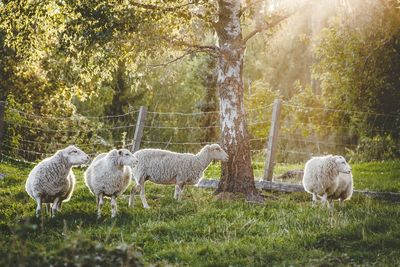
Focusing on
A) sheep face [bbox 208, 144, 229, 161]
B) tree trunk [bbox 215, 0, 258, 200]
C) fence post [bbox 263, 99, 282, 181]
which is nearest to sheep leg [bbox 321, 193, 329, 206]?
tree trunk [bbox 215, 0, 258, 200]

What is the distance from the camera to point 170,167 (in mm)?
10609

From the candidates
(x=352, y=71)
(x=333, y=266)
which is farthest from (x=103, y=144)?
(x=333, y=266)

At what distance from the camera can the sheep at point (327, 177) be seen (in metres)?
10.3

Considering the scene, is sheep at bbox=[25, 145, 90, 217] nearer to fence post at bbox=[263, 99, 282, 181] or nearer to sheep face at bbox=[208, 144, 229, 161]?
sheep face at bbox=[208, 144, 229, 161]

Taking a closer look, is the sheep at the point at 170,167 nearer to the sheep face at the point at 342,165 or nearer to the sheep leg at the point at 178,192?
the sheep leg at the point at 178,192

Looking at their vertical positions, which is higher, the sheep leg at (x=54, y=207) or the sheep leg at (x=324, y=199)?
the sheep leg at (x=324, y=199)

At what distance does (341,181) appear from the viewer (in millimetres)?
10430

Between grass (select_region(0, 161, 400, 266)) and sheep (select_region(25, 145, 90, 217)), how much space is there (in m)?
0.27

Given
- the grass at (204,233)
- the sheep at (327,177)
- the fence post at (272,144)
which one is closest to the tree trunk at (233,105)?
the grass at (204,233)

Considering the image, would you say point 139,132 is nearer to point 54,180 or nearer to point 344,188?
point 54,180

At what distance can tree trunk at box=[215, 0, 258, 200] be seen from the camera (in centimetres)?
1088

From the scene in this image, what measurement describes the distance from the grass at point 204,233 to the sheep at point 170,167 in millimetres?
371

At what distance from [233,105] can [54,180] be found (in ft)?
12.4

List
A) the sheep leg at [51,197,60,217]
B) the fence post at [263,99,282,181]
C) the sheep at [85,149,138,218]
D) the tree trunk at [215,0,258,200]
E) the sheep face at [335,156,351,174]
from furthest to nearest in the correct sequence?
the fence post at [263,99,282,181], the tree trunk at [215,0,258,200], the sheep face at [335,156,351,174], the sheep at [85,149,138,218], the sheep leg at [51,197,60,217]
